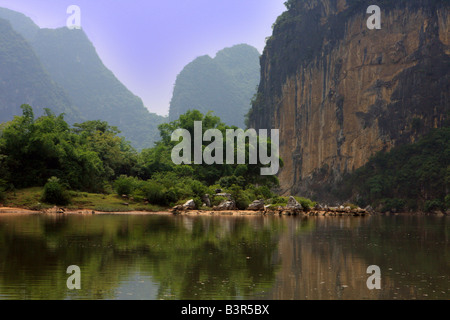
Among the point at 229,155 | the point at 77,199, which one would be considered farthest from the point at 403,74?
the point at 77,199

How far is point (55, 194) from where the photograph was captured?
101 ft

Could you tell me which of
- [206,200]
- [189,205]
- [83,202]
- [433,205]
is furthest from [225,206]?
[433,205]

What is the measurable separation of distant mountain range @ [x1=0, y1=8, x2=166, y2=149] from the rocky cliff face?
5085 cm

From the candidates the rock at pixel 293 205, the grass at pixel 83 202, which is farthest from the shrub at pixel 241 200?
the grass at pixel 83 202

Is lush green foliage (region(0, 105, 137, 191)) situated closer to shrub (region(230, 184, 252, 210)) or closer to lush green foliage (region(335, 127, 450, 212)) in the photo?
shrub (region(230, 184, 252, 210))

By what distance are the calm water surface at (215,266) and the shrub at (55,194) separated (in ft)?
45.0

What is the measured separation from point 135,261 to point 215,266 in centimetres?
196

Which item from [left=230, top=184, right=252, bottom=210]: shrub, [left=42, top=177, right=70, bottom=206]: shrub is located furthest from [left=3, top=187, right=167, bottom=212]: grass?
[left=230, top=184, right=252, bottom=210]: shrub

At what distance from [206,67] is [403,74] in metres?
120

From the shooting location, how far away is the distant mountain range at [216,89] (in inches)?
6619

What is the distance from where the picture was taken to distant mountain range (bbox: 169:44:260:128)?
552 ft
